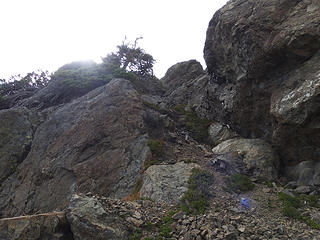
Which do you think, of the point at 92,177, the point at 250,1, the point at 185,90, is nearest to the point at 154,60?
the point at 185,90

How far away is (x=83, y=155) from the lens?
52.3 feet

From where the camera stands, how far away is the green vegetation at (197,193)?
988cm

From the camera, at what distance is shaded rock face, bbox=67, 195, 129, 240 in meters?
8.52

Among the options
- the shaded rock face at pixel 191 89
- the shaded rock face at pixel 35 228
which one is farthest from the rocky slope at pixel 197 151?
the shaded rock face at pixel 191 89

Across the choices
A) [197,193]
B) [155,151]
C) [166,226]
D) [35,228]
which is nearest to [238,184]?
[197,193]

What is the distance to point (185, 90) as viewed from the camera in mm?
27984

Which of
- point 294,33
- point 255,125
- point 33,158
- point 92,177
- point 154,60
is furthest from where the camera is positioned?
point 154,60

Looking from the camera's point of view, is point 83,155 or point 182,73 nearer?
point 83,155

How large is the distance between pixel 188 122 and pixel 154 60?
1729 cm

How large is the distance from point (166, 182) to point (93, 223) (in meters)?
4.45

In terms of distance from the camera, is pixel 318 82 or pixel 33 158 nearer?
pixel 318 82

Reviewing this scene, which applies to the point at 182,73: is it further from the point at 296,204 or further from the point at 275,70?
the point at 296,204

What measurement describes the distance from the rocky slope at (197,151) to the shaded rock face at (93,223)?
38 millimetres

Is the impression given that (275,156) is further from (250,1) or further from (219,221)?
(250,1)
